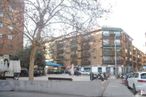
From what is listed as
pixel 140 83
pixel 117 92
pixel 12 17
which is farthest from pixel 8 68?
pixel 140 83

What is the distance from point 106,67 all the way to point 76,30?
346ft

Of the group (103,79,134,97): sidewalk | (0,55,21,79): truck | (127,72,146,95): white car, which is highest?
(0,55,21,79): truck

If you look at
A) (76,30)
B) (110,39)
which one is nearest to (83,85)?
(76,30)

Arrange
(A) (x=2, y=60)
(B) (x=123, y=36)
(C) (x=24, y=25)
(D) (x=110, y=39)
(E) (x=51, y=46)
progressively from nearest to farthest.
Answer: (C) (x=24, y=25)
(E) (x=51, y=46)
(A) (x=2, y=60)
(D) (x=110, y=39)
(B) (x=123, y=36)

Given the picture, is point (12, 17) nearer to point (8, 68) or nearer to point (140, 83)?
point (140, 83)

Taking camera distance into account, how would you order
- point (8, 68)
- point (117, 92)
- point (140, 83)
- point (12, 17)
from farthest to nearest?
point (8, 68) < point (117, 92) < point (12, 17) < point (140, 83)

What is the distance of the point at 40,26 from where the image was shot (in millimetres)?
28953

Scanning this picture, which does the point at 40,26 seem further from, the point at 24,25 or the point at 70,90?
the point at 70,90

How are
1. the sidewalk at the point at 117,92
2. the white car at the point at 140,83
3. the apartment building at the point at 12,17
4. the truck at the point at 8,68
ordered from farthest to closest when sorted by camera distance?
the truck at the point at 8,68 < the apartment building at the point at 12,17 < the white car at the point at 140,83 < the sidewalk at the point at 117,92

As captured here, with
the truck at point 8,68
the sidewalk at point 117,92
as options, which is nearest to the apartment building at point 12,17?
the sidewalk at point 117,92

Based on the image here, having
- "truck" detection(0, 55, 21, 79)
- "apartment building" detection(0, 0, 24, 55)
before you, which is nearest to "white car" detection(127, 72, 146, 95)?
"apartment building" detection(0, 0, 24, 55)

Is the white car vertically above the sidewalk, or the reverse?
the white car

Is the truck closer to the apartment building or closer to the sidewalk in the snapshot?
the sidewalk

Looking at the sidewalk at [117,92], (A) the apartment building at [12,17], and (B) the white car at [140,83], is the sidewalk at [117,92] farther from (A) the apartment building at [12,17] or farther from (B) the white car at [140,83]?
(A) the apartment building at [12,17]
